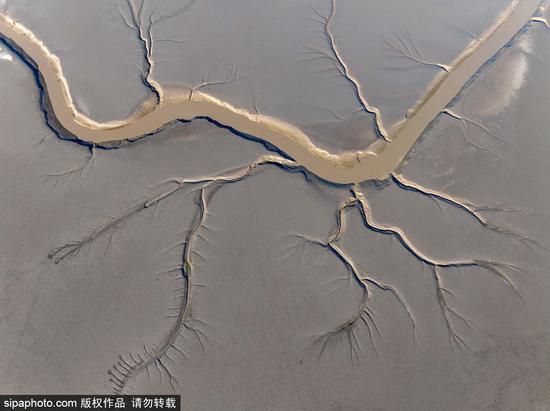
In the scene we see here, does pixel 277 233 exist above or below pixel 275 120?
below

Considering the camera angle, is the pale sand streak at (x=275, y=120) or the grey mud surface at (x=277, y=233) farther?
the pale sand streak at (x=275, y=120)

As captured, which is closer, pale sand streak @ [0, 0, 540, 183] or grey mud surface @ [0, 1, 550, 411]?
grey mud surface @ [0, 1, 550, 411]

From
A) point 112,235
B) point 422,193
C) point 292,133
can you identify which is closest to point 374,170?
point 422,193

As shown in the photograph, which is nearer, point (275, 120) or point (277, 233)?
point (277, 233)

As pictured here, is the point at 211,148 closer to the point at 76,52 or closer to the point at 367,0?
the point at 76,52
